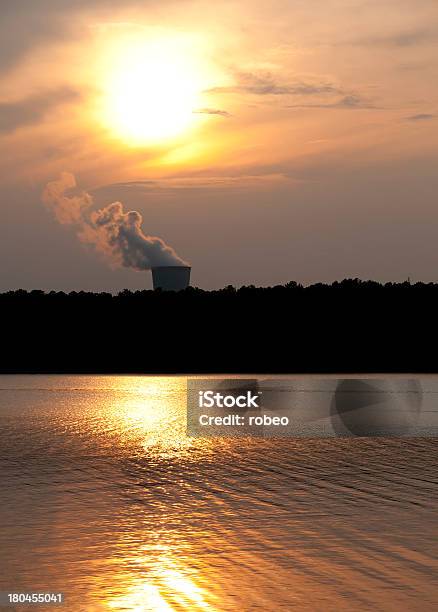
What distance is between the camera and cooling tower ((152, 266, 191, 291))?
170 meters

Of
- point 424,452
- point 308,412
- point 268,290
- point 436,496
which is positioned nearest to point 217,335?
point 268,290

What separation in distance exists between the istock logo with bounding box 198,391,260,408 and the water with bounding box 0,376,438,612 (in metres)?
16.1

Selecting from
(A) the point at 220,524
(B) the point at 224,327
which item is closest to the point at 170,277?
(B) the point at 224,327

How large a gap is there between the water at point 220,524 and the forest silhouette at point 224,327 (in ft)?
240

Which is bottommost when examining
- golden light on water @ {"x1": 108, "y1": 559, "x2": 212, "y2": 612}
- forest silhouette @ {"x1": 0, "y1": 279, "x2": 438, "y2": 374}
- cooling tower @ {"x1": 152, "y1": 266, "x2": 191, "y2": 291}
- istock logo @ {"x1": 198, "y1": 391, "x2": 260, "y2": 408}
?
istock logo @ {"x1": 198, "y1": 391, "x2": 260, "y2": 408}

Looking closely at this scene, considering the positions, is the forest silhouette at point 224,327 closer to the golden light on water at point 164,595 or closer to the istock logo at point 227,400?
the istock logo at point 227,400

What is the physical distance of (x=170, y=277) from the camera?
170 metres

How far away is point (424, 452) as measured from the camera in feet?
69.4

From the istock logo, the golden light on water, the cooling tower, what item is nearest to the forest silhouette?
the istock logo

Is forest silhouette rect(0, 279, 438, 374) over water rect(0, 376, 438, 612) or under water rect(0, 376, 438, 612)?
over

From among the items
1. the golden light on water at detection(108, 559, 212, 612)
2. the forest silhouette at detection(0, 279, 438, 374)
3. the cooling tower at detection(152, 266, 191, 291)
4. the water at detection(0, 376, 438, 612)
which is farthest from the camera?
the cooling tower at detection(152, 266, 191, 291)

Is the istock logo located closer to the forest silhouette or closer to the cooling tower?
the forest silhouette

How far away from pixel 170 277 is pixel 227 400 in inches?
5088

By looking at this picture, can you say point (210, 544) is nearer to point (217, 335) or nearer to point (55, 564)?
point (55, 564)
